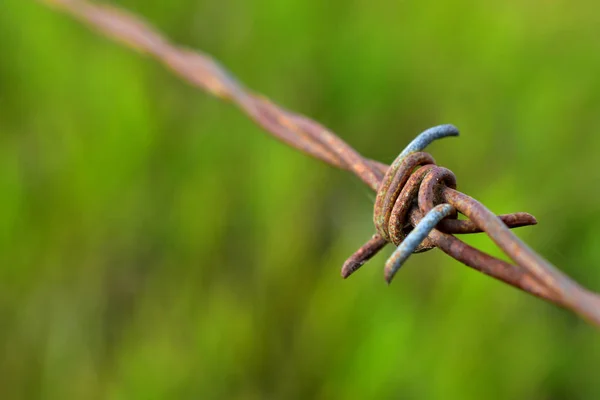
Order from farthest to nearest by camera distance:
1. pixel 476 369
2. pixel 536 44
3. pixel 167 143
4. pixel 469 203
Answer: pixel 536 44
pixel 167 143
pixel 476 369
pixel 469 203

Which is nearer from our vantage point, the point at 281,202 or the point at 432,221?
the point at 432,221

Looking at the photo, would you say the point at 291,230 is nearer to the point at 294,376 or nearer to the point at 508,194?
the point at 294,376

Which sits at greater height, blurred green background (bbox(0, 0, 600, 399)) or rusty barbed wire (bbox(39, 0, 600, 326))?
rusty barbed wire (bbox(39, 0, 600, 326))

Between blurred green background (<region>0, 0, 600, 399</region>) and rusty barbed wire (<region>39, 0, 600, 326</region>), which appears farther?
blurred green background (<region>0, 0, 600, 399</region>)

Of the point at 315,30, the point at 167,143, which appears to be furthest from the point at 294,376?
the point at 315,30

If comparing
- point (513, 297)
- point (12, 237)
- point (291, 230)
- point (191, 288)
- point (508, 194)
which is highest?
point (508, 194)

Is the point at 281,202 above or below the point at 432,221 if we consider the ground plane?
below

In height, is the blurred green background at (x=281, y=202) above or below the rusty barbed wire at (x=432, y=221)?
below

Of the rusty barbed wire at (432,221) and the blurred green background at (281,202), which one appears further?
the blurred green background at (281,202)
